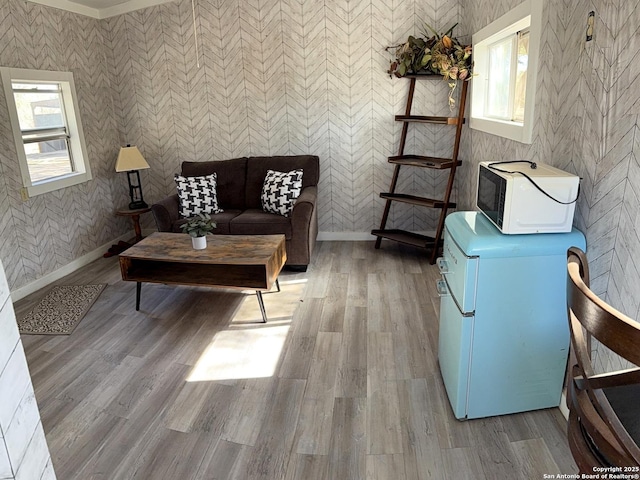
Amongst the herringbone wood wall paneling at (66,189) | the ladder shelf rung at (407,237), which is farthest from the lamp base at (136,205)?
the ladder shelf rung at (407,237)

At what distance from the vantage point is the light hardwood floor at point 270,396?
77.2 inches

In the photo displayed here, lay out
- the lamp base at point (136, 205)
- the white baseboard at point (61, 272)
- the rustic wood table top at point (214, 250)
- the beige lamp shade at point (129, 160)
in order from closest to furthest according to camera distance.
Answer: the rustic wood table top at point (214, 250) → the white baseboard at point (61, 272) → the beige lamp shade at point (129, 160) → the lamp base at point (136, 205)

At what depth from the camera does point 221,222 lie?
4.17 meters

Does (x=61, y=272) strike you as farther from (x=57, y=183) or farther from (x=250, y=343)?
(x=250, y=343)

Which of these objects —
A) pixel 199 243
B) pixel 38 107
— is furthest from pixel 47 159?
pixel 199 243

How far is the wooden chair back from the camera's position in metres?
0.91

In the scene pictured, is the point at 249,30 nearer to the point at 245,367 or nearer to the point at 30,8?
the point at 30,8

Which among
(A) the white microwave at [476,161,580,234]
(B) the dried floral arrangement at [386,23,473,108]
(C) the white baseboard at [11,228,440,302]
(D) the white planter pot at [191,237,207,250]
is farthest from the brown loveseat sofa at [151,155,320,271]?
(A) the white microwave at [476,161,580,234]

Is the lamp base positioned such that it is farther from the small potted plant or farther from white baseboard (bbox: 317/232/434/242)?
white baseboard (bbox: 317/232/434/242)

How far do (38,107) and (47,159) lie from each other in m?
0.47

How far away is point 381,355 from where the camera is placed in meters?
2.76

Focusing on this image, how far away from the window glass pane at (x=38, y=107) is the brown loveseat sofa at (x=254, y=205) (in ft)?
4.14

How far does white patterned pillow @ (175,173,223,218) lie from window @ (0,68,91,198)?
1.04 metres

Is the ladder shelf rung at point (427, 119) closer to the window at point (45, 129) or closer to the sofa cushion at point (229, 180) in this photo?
the sofa cushion at point (229, 180)
